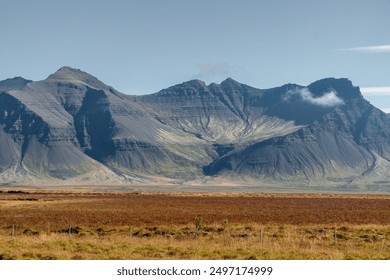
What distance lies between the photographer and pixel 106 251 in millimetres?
37812

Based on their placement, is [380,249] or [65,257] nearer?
[65,257]

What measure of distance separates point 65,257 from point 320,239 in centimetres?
2057

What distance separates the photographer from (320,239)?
47.7m

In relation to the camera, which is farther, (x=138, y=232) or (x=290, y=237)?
(x=138, y=232)

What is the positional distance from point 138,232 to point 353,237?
17155 millimetres

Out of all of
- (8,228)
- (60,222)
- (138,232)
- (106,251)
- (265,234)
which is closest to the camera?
(106,251)

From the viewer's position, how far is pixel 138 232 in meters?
54.6
